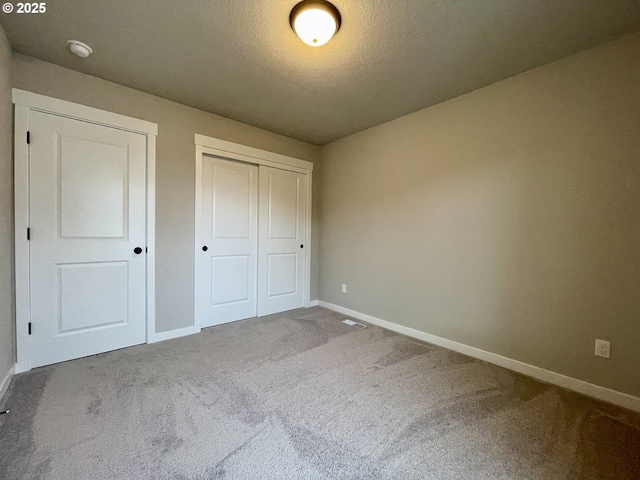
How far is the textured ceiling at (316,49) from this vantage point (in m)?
1.59

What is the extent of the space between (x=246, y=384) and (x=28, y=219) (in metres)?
2.15

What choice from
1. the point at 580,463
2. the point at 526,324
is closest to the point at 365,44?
the point at 526,324

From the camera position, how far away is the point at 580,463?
4.28 ft

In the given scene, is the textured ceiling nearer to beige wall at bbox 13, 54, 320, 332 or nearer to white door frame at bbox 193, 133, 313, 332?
beige wall at bbox 13, 54, 320, 332

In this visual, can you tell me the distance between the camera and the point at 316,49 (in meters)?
1.92

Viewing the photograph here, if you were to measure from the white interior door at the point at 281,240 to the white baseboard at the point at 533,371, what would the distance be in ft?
4.63

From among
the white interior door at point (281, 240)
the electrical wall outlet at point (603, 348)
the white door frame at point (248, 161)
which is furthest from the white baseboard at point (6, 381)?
the electrical wall outlet at point (603, 348)

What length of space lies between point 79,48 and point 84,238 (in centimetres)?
147

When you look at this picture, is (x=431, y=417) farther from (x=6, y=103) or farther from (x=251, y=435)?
(x=6, y=103)

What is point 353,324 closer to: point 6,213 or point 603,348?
point 603,348

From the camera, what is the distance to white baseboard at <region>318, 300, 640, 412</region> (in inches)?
70.1

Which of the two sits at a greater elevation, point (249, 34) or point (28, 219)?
point (249, 34)

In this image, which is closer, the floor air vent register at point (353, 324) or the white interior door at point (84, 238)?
the white interior door at point (84, 238)

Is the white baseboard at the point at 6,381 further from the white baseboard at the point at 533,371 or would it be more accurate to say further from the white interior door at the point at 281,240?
the white baseboard at the point at 533,371
